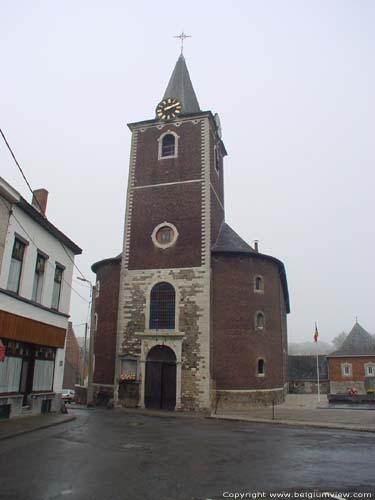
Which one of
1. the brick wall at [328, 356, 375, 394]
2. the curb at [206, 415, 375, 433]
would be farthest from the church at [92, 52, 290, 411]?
the brick wall at [328, 356, 375, 394]

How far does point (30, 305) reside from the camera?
1667 centimetres

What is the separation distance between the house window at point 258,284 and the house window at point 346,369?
66.3 ft

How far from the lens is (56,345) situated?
18.7 m

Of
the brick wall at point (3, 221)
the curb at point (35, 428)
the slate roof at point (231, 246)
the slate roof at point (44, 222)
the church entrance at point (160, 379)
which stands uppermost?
the slate roof at point (231, 246)

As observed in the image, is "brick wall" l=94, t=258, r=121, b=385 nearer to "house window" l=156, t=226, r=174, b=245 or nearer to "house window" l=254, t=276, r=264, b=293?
"house window" l=156, t=226, r=174, b=245

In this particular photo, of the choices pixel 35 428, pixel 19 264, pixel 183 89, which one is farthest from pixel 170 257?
pixel 35 428

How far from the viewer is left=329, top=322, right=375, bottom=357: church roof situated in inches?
1628

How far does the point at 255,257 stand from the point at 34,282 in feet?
46.5

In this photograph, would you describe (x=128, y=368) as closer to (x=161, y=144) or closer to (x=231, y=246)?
(x=231, y=246)

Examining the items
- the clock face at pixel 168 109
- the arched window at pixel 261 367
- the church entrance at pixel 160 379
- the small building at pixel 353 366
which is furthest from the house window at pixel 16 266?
the small building at pixel 353 366

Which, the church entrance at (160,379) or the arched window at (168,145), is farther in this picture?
the arched window at (168,145)

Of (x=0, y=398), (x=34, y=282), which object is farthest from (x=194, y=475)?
(x=34, y=282)

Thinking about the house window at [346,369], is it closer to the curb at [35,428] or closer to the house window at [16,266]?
the curb at [35,428]

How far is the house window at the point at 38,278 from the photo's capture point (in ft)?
58.1
